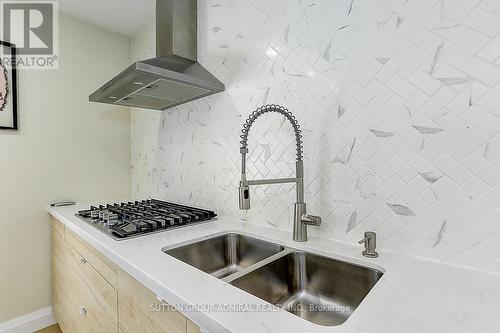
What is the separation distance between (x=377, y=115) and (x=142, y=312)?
1.01 meters

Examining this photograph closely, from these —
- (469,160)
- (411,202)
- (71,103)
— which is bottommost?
(411,202)

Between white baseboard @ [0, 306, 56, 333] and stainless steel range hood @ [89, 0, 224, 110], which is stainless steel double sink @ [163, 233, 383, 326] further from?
white baseboard @ [0, 306, 56, 333]

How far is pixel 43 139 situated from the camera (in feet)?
6.07

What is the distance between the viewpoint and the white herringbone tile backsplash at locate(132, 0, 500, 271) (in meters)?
0.72

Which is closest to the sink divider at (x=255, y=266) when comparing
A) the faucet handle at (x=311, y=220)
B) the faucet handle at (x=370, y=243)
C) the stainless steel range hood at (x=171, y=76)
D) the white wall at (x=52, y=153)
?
the faucet handle at (x=311, y=220)

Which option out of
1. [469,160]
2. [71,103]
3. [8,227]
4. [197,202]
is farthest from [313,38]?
[8,227]

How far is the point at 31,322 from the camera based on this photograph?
70.1 inches

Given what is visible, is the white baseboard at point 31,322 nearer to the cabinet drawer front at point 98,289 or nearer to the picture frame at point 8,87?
the cabinet drawer front at point 98,289

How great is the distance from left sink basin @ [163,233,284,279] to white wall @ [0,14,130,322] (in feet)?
4.91

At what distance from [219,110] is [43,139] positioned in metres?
1.38

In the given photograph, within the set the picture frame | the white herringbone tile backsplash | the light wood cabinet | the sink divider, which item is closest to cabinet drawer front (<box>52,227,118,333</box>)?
the light wood cabinet

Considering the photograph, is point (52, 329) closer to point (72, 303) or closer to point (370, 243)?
point (72, 303)

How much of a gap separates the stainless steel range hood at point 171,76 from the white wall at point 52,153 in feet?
1.99

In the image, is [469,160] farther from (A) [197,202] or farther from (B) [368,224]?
(A) [197,202]
